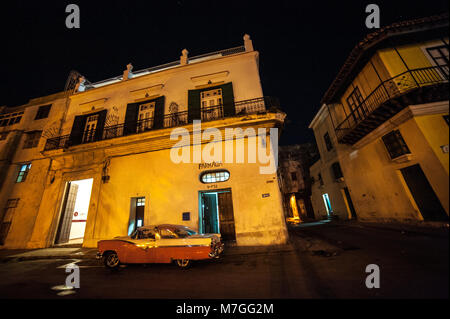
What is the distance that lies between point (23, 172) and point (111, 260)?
12.1 m

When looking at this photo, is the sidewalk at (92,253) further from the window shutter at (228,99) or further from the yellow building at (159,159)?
the window shutter at (228,99)

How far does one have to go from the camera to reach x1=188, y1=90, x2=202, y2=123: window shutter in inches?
370

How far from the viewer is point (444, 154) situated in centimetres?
217

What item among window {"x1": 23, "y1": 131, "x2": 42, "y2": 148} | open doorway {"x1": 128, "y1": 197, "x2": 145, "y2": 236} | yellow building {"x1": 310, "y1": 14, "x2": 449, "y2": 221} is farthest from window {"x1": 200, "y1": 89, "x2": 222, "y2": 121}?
window {"x1": 23, "y1": 131, "x2": 42, "y2": 148}

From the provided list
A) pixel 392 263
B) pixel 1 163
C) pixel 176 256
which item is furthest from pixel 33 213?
pixel 392 263

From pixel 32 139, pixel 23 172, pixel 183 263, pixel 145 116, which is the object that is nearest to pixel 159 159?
pixel 145 116

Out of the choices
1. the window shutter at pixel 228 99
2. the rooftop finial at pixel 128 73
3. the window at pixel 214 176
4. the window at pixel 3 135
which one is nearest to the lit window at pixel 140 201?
the window at pixel 214 176

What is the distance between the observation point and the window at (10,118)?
44.2 feet

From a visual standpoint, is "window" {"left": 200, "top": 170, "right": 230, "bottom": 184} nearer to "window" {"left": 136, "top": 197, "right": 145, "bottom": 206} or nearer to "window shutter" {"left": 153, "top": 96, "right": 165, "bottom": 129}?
"window" {"left": 136, "top": 197, "right": 145, "bottom": 206}

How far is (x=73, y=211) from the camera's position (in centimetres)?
1102

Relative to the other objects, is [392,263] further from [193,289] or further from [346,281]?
[193,289]

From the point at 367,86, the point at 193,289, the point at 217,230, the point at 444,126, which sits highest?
the point at 367,86

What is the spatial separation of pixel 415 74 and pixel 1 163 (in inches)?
987
